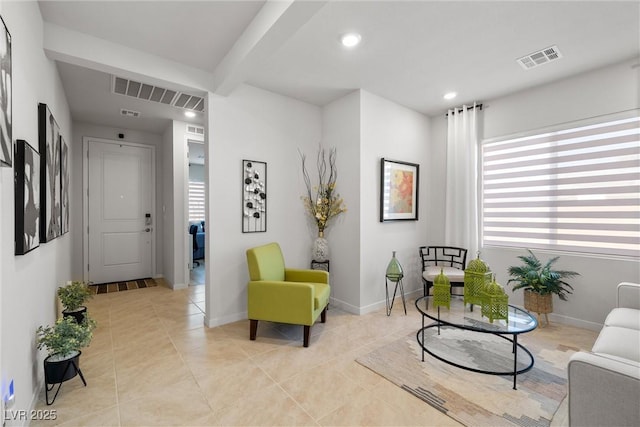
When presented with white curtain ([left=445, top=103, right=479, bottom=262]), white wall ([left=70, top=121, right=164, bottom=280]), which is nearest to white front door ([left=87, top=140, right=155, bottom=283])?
white wall ([left=70, top=121, right=164, bottom=280])

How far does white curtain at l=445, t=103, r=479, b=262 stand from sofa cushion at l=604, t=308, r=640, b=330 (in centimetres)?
169

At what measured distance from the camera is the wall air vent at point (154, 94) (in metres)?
3.29

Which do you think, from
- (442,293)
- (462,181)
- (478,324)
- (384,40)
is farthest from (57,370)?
(462,181)

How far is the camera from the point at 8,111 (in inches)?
54.9

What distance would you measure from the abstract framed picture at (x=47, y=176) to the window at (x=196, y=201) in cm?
608

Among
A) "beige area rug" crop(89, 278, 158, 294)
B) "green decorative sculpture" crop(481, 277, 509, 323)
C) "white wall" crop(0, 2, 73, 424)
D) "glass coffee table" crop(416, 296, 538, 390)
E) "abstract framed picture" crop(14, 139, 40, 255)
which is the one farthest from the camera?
"beige area rug" crop(89, 278, 158, 294)

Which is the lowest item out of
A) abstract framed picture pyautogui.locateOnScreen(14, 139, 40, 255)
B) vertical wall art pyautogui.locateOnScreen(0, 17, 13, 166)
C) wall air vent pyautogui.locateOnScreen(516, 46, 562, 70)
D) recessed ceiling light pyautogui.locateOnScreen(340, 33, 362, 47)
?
abstract framed picture pyautogui.locateOnScreen(14, 139, 40, 255)

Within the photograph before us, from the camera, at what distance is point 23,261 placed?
1672 millimetres

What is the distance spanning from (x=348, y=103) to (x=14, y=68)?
119 inches

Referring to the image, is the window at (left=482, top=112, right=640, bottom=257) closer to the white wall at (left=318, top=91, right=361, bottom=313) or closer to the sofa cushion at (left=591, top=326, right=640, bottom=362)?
the sofa cushion at (left=591, top=326, right=640, bottom=362)

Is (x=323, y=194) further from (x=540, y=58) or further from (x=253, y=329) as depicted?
(x=540, y=58)

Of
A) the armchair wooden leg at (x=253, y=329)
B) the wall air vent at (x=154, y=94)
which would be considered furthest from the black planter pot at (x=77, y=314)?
the wall air vent at (x=154, y=94)

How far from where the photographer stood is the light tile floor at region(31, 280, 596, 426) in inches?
71.1

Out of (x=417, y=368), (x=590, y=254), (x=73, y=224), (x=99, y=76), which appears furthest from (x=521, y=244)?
(x=73, y=224)
